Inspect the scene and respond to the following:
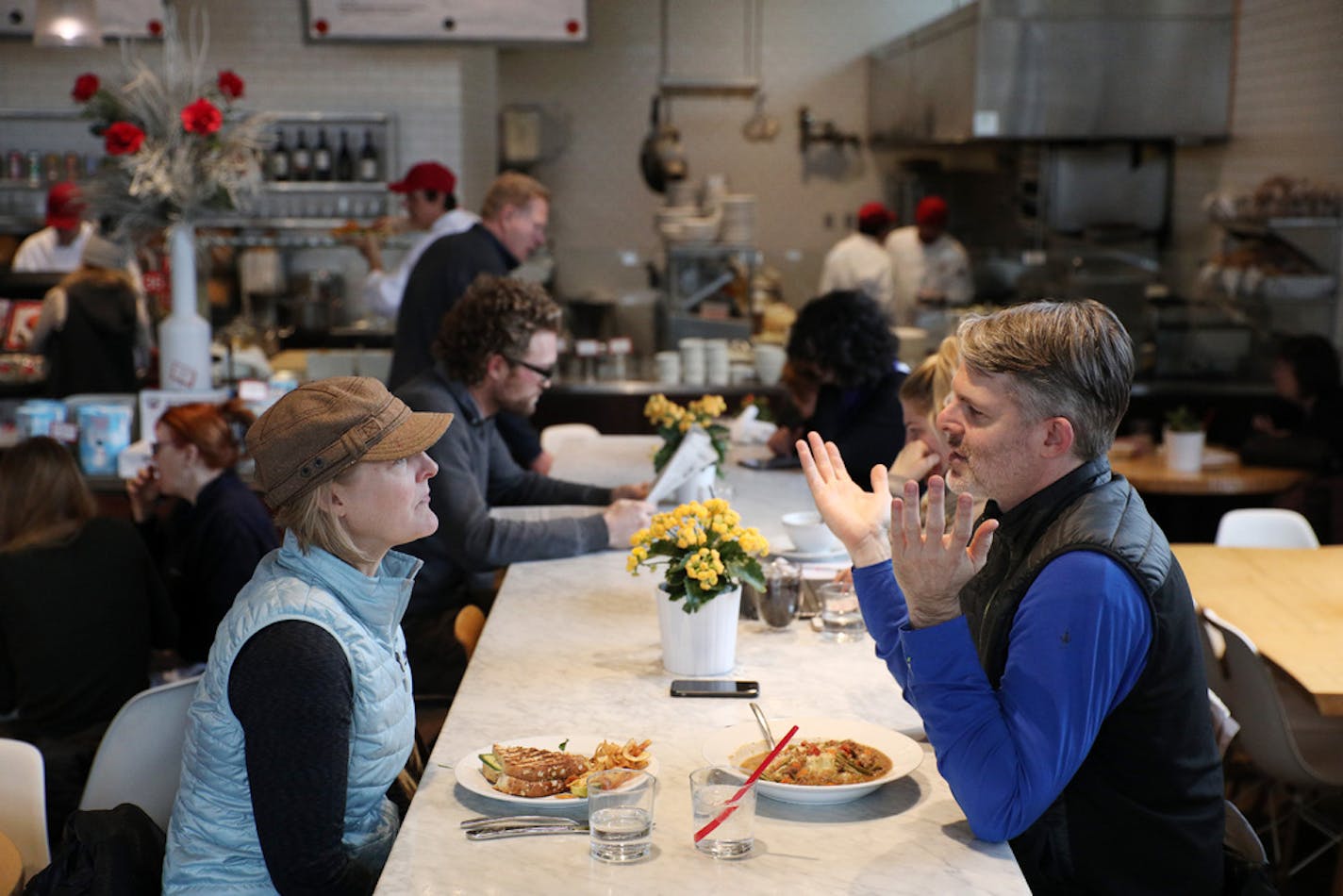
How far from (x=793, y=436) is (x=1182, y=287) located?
429 cm

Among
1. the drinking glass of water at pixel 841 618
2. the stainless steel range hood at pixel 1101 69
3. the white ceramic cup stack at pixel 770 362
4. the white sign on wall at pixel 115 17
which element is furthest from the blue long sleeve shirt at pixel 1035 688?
the white sign on wall at pixel 115 17

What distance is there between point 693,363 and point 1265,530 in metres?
3.05

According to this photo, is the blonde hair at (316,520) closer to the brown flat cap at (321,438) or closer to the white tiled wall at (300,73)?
the brown flat cap at (321,438)

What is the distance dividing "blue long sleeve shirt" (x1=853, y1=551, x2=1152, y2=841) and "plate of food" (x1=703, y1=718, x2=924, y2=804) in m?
0.17

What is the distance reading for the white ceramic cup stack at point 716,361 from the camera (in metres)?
6.97

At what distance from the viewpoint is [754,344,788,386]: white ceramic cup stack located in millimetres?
6922

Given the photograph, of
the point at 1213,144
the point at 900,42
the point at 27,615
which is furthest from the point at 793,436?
the point at 900,42

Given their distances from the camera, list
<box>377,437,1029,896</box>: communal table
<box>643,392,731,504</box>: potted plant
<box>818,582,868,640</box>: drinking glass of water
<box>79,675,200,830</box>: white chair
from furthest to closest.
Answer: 1. <box>643,392,731,504</box>: potted plant
2. <box>818,582,868,640</box>: drinking glass of water
3. <box>79,675,200,830</box>: white chair
4. <box>377,437,1029,896</box>: communal table

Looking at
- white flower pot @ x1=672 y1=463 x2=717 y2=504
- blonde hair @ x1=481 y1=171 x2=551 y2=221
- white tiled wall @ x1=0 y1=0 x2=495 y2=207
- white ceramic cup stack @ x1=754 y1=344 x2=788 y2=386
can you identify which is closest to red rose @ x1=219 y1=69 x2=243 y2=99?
blonde hair @ x1=481 y1=171 x2=551 y2=221

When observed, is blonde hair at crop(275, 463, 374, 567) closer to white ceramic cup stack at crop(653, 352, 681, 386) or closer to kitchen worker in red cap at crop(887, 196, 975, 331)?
white ceramic cup stack at crop(653, 352, 681, 386)

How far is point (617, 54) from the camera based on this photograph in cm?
1120

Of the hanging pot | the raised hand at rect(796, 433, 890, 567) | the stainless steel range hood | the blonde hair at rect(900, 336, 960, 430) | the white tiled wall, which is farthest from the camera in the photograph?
the hanging pot

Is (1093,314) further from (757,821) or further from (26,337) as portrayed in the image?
(26,337)

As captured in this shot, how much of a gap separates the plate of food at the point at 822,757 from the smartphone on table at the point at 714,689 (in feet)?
0.68
